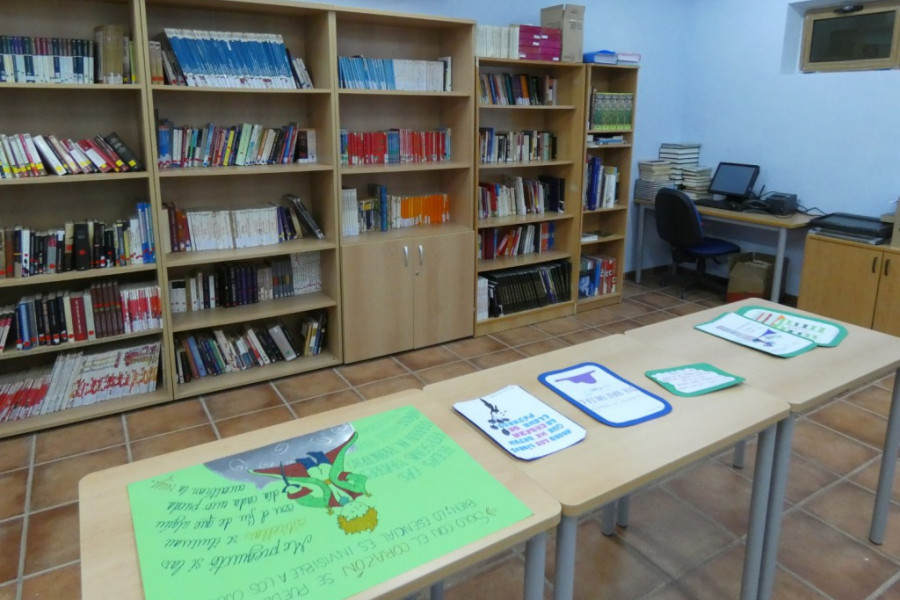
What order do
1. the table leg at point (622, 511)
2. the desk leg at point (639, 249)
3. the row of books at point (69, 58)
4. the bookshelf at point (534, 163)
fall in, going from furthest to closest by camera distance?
1. the desk leg at point (639, 249)
2. the bookshelf at point (534, 163)
3. the row of books at point (69, 58)
4. the table leg at point (622, 511)

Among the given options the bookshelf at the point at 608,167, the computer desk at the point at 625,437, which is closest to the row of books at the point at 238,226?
the bookshelf at the point at 608,167

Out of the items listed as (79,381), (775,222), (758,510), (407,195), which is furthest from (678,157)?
(79,381)

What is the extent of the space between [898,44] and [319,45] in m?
3.99

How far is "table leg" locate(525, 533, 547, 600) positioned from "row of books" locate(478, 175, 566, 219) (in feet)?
10.9

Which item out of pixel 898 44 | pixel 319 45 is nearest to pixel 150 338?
pixel 319 45

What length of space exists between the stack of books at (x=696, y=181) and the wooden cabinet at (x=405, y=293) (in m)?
2.45

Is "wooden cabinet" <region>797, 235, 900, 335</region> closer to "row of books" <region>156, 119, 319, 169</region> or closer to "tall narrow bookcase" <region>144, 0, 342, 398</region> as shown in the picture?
"tall narrow bookcase" <region>144, 0, 342, 398</region>

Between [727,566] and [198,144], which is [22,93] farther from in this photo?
[727,566]

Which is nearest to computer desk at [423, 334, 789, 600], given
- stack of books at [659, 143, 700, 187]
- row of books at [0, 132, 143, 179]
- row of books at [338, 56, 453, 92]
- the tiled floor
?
the tiled floor

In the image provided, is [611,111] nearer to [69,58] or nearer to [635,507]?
[635,507]

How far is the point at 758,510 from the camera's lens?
69.1 inches

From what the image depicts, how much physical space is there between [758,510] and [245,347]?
289 centimetres

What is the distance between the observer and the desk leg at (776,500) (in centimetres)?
172

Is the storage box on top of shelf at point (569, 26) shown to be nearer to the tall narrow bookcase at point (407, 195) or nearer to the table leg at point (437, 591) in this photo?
the tall narrow bookcase at point (407, 195)
